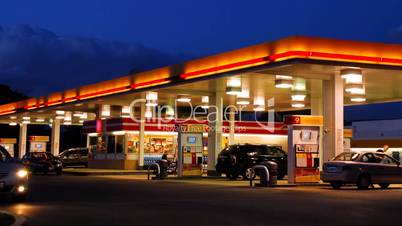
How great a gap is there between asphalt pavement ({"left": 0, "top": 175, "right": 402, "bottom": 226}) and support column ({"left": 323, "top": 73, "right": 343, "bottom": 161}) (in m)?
5.30

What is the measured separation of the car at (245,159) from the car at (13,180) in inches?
595

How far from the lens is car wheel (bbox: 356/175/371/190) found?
24.5m

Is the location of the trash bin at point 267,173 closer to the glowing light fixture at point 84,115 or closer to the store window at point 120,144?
the store window at point 120,144

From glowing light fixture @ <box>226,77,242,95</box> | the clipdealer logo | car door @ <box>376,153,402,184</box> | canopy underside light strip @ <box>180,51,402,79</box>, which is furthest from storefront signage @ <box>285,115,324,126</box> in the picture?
the clipdealer logo

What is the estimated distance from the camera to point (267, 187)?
83.4 ft

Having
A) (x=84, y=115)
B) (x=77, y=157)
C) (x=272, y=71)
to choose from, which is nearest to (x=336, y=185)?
(x=272, y=71)

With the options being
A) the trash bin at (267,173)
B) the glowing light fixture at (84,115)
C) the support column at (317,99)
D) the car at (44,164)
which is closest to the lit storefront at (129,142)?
the glowing light fixture at (84,115)

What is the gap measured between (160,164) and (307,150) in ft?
28.1

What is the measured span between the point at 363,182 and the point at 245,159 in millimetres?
8206

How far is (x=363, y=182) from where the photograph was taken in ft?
80.5

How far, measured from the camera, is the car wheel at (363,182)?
2447 centimetres

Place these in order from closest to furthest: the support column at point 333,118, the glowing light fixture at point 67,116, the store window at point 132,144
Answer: the support column at point 333,118, the store window at point 132,144, the glowing light fixture at point 67,116

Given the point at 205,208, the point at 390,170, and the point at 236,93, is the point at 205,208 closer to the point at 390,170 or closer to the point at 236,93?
the point at 390,170

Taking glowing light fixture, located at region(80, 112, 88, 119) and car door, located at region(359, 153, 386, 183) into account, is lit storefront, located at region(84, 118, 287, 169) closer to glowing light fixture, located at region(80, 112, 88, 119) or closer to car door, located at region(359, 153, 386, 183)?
glowing light fixture, located at region(80, 112, 88, 119)
